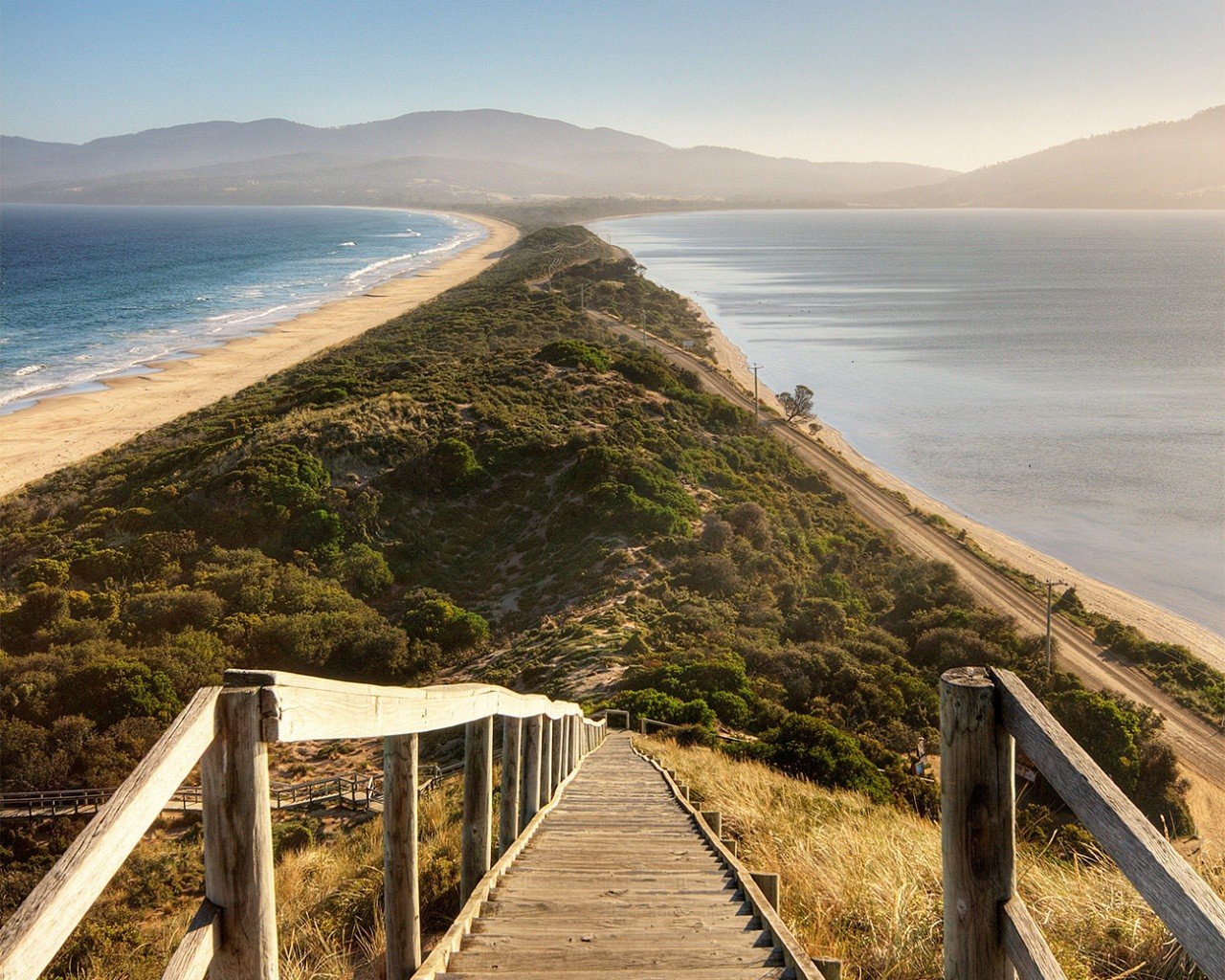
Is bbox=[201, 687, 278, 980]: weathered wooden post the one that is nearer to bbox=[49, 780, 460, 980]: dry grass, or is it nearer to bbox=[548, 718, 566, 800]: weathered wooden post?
bbox=[49, 780, 460, 980]: dry grass

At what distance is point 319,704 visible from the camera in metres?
2.12

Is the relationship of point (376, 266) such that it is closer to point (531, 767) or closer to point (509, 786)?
point (531, 767)

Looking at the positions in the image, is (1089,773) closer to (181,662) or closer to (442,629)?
(181,662)

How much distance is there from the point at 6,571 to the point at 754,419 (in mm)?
25959

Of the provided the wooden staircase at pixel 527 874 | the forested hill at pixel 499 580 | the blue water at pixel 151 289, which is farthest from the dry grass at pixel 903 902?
the blue water at pixel 151 289

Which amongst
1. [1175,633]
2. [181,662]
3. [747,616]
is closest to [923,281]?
[1175,633]

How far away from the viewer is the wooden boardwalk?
299cm

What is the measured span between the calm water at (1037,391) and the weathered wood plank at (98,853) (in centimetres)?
3208

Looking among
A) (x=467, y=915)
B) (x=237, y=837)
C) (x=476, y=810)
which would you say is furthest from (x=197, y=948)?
(x=476, y=810)

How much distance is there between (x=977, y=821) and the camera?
7.03 feet

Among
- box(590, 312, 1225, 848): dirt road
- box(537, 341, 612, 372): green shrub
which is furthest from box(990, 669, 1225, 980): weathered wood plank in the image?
box(537, 341, 612, 372): green shrub

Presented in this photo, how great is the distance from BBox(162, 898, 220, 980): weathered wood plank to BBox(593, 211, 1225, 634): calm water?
31.9 m

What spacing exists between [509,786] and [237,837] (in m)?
3.05

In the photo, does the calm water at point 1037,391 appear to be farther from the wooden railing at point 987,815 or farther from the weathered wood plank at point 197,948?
the weathered wood plank at point 197,948
